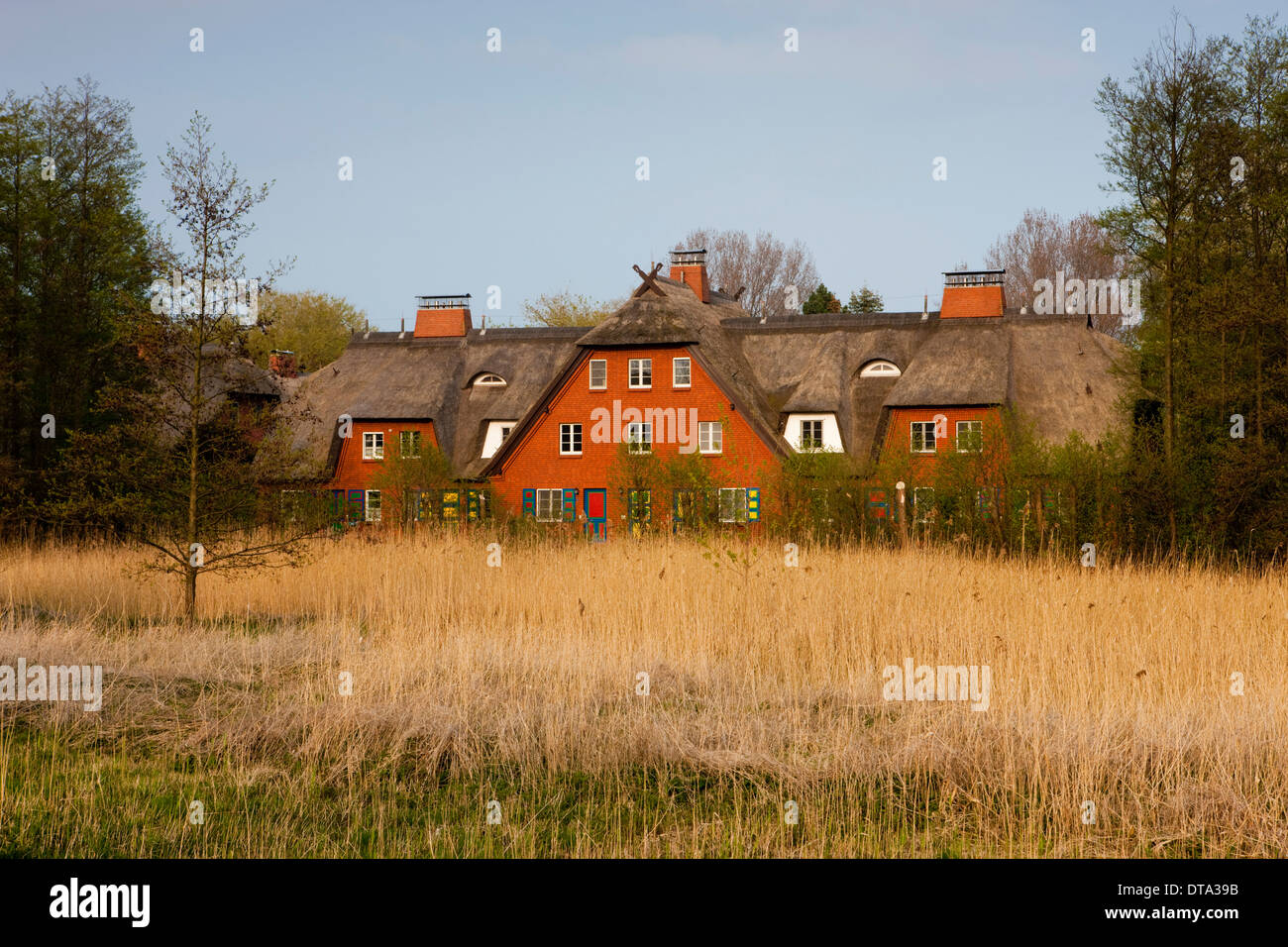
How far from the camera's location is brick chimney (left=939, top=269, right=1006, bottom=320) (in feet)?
131

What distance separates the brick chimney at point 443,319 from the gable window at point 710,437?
1305 cm

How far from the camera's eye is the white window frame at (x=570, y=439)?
38312 mm

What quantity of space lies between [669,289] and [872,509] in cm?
1930

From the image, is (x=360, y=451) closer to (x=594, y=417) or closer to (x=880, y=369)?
(x=594, y=417)

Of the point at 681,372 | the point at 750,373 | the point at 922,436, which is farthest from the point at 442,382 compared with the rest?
the point at 922,436

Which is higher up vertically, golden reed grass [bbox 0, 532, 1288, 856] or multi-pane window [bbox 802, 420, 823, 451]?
multi-pane window [bbox 802, 420, 823, 451]

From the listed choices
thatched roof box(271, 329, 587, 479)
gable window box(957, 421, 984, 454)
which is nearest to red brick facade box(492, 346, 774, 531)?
thatched roof box(271, 329, 587, 479)

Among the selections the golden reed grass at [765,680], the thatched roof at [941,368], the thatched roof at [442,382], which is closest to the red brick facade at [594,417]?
the thatched roof at [442,382]

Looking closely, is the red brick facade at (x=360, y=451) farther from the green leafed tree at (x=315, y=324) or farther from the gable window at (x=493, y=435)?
the green leafed tree at (x=315, y=324)

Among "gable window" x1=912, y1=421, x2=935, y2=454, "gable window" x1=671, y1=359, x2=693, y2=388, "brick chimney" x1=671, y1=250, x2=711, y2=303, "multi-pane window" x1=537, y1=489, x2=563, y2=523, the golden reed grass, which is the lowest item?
the golden reed grass

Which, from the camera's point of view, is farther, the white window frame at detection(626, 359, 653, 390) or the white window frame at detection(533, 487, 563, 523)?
the white window frame at detection(626, 359, 653, 390)

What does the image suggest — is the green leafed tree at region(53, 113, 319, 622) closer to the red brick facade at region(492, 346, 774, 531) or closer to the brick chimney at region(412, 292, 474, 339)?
the red brick facade at region(492, 346, 774, 531)
